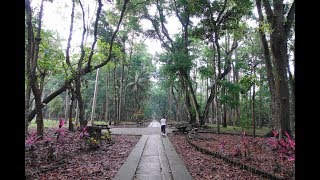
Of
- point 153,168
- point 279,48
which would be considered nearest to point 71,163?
point 153,168

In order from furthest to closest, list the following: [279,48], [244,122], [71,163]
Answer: [244,122]
[279,48]
[71,163]

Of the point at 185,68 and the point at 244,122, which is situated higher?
the point at 185,68

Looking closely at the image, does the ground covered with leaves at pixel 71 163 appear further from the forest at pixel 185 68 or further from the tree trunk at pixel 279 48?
the tree trunk at pixel 279 48

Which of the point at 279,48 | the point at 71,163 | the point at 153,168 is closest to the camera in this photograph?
the point at 153,168

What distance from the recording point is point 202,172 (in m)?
8.67

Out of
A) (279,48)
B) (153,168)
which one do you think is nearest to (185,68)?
(279,48)

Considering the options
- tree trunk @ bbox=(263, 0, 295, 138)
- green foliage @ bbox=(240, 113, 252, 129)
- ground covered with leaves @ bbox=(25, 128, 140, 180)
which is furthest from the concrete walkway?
green foliage @ bbox=(240, 113, 252, 129)

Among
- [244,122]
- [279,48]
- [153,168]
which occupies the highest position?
[279,48]

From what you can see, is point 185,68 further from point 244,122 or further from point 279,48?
point 279,48

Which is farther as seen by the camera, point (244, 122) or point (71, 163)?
point (244, 122)
